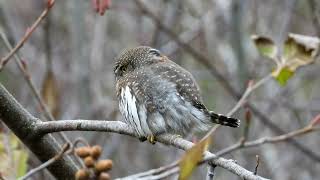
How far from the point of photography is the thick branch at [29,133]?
3.15 metres

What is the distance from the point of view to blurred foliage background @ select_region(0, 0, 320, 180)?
20.9 ft

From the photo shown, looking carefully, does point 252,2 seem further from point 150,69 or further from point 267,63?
point 150,69

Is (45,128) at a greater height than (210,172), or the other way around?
(45,128)

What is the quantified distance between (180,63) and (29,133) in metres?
4.03

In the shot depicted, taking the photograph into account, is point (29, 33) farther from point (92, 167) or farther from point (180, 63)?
point (180, 63)

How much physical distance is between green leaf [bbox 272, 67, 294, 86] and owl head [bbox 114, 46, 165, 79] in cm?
103

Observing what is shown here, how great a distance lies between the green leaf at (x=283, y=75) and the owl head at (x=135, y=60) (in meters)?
1.03

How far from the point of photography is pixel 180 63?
7176 millimetres

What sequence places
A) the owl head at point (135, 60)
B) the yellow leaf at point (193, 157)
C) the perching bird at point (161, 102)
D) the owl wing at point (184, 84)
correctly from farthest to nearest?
the owl head at point (135, 60), the owl wing at point (184, 84), the perching bird at point (161, 102), the yellow leaf at point (193, 157)

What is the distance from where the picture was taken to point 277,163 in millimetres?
6926

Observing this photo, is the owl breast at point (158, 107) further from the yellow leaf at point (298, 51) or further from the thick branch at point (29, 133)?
the yellow leaf at point (298, 51)

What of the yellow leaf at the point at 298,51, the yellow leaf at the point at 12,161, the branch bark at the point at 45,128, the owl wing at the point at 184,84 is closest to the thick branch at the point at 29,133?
the branch bark at the point at 45,128

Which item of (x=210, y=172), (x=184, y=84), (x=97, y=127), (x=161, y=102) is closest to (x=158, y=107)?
(x=161, y=102)

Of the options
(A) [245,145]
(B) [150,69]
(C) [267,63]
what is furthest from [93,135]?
(A) [245,145]
